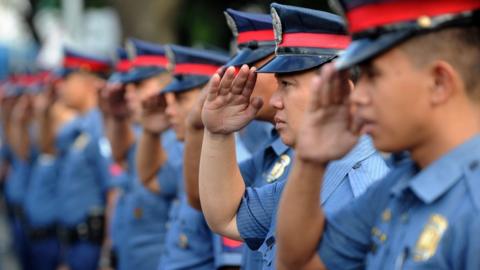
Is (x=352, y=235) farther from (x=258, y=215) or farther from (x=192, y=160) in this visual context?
(x=192, y=160)

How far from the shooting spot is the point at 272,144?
4289mm

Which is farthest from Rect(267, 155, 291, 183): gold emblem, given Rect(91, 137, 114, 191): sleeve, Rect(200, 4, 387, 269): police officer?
Rect(91, 137, 114, 191): sleeve

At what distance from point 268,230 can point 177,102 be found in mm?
2176

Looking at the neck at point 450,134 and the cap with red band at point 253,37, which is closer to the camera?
the neck at point 450,134

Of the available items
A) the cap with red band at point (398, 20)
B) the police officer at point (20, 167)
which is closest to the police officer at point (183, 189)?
the cap with red band at point (398, 20)

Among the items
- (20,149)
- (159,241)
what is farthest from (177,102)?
(20,149)

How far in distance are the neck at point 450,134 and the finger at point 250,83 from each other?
1.27m

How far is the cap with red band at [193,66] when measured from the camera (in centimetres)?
578

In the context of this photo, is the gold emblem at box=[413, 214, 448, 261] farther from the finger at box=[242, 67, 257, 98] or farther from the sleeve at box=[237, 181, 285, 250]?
the finger at box=[242, 67, 257, 98]

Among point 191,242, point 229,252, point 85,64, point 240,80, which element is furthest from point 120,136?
point 240,80

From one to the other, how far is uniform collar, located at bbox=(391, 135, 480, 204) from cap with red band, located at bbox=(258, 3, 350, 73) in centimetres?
111

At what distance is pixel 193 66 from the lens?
229 inches

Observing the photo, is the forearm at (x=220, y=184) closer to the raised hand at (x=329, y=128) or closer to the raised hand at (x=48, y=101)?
the raised hand at (x=329, y=128)

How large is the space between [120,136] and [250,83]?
158 inches
